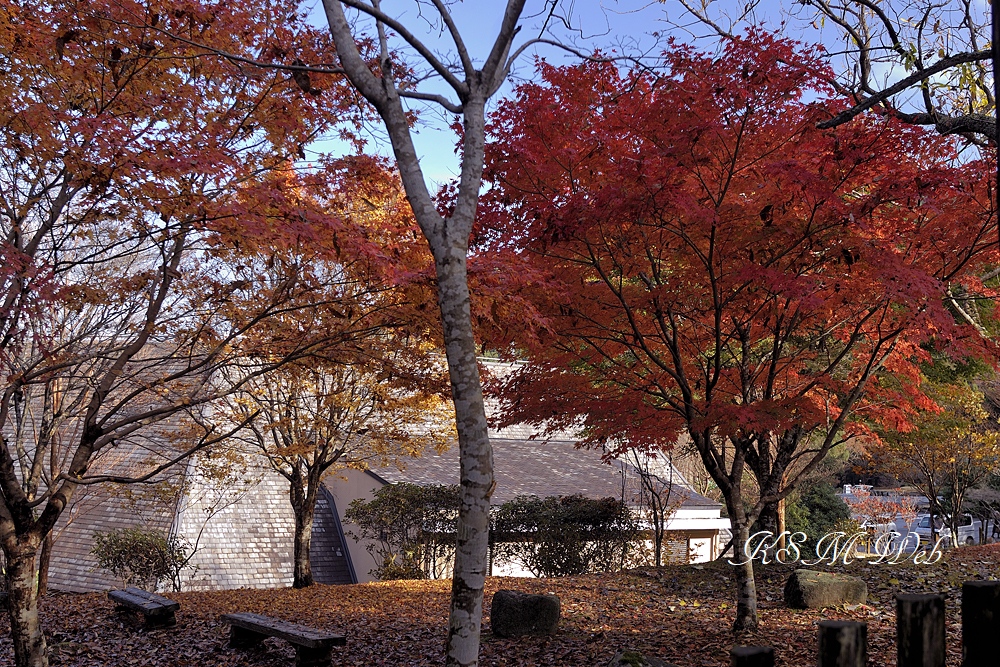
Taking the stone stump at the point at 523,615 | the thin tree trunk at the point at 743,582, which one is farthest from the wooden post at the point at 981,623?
the stone stump at the point at 523,615

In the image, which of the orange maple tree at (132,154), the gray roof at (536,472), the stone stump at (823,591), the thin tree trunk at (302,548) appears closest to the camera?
Answer: the orange maple tree at (132,154)

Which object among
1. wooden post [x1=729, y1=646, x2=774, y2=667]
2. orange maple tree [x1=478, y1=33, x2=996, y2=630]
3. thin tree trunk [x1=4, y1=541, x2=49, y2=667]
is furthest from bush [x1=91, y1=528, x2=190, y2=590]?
wooden post [x1=729, y1=646, x2=774, y2=667]

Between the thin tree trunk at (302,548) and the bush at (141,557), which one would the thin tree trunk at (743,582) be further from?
the bush at (141,557)

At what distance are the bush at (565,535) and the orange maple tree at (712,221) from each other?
24.7 ft

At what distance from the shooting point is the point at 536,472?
74.3 ft

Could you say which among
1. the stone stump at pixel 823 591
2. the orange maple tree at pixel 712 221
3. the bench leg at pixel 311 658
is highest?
the orange maple tree at pixel 712 221

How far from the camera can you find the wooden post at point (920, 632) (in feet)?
9.23

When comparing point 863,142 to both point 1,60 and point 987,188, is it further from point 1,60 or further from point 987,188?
point 1,60

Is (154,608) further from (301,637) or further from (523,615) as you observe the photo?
(523,615)

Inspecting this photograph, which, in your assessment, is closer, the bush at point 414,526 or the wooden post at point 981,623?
the wooden post at point 981,623

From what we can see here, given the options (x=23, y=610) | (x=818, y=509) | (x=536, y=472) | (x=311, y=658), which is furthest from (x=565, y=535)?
(x=818, y=509)

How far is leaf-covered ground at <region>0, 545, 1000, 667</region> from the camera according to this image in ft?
27.2

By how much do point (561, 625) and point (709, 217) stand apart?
5.48 metres

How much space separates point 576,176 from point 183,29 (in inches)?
161
